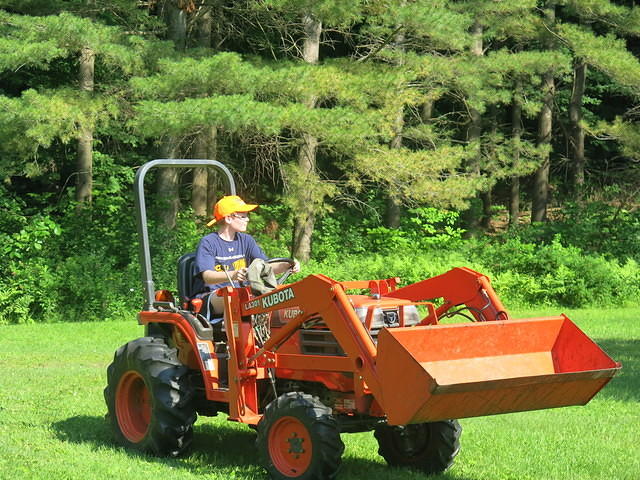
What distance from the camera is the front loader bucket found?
18.7ft

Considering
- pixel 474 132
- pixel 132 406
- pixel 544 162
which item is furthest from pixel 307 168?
pixel 132 406

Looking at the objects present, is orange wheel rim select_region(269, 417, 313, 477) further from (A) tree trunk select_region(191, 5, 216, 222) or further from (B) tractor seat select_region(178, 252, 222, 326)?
(A) tree trunk select_region(191, 5, 216, 222)

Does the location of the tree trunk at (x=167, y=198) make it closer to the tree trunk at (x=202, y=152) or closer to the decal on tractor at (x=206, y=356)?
the tree trunk at (x=202, y=152)

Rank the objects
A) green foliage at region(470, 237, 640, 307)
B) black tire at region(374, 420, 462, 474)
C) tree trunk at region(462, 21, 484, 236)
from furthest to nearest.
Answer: tree trunk at region(462, 21, 484, 236) → green foliage at region(470, 237, 640, 307) → black tire at region(374, 420, 462, 474)

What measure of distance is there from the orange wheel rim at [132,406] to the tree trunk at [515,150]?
21.0 metres

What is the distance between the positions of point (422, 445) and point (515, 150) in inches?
848

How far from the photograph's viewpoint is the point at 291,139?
2041cm

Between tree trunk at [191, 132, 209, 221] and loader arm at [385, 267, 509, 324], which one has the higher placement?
loader arm at [385, 267, 509, 324]

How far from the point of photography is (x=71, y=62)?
22.8m

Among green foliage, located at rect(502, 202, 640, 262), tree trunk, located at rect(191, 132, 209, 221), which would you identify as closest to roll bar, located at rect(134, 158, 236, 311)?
tree trunk, located at rect(191, 132, 209, 221)

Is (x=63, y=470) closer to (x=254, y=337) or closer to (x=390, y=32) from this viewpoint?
(x=254, y=337)

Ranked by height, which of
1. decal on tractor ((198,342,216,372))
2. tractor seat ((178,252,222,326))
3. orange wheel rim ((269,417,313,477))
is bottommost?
orange wheel rim ((269,417,313,477))

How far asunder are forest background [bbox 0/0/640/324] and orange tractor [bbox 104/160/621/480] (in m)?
8.85

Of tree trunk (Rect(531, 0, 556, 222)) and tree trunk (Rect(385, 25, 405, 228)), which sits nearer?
tree trunk (Rect(385, 25, 405, 228))
